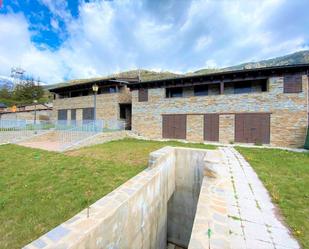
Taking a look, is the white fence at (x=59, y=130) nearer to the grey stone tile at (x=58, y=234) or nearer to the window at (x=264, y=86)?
the grey stone tile at (x=58, y=234)

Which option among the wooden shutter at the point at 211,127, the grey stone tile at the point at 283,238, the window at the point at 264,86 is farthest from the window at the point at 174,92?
the grey stone tile at the point at 283,238

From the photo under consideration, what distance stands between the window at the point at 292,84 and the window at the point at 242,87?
2.36m

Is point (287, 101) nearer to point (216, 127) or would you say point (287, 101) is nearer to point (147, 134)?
point (216, 127)

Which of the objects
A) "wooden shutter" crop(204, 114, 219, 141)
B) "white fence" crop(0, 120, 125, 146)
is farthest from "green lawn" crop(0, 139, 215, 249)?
"wooden shutter" crop(204, 114, 219, 141)

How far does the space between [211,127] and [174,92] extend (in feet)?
16.1

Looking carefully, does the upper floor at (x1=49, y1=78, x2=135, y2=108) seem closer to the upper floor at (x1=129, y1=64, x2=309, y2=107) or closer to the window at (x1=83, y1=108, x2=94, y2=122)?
the window at (x1=83, y1=108, x2=94, y2=122)

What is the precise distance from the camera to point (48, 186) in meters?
5.10

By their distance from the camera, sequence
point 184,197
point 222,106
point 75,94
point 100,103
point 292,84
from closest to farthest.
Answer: point 184,197, point 292,84, point 222,106, point 100,103, point 75,94

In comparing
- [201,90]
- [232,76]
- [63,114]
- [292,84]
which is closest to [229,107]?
[232,76]

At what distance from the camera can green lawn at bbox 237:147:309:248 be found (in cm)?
292

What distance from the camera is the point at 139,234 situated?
418cm

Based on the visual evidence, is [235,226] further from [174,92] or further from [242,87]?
[174,92]

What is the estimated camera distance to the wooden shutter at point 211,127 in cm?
1310

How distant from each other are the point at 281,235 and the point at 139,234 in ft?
9.98
